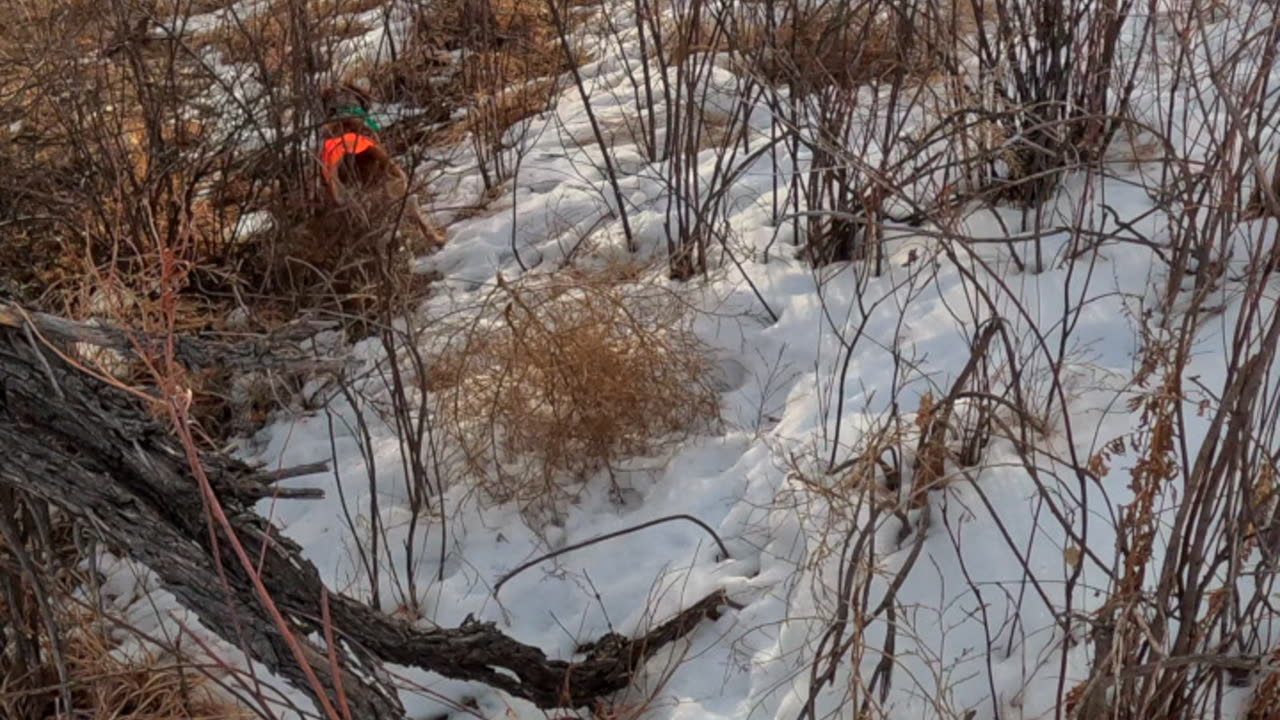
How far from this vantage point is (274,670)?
1.72 metres

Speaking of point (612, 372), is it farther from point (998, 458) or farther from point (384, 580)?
point (998, 458)

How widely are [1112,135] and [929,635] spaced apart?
1.74 metres

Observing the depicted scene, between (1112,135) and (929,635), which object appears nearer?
(929,635)

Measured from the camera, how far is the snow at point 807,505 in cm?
199

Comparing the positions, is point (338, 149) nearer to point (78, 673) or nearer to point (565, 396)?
point (565, 396)

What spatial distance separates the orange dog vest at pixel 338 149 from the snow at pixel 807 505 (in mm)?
534

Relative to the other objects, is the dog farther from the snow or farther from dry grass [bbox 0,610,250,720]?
dry grass [bbox 0,610,250,720]

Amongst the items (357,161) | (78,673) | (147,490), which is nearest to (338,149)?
(357,161)

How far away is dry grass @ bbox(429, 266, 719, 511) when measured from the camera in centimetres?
271

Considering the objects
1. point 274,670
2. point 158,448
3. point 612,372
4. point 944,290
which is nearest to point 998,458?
point 944,290

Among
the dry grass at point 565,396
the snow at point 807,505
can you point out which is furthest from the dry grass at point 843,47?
the dry grass at point 565,396

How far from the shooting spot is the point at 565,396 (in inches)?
109

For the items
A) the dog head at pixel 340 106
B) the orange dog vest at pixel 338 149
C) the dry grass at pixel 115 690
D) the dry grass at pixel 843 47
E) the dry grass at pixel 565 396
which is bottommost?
the dry grass at pixel 115 690

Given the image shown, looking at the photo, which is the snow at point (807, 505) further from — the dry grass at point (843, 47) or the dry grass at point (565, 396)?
the dry grass at point (843, 47)
